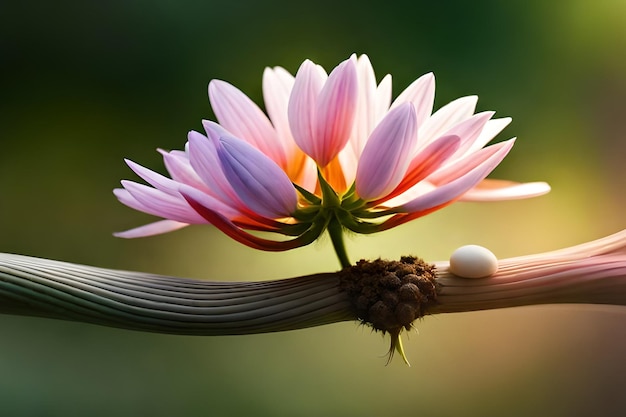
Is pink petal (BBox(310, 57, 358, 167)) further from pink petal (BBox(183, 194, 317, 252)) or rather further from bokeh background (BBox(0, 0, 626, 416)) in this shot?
bokeh background (BBox(0, 0, 626, 416))

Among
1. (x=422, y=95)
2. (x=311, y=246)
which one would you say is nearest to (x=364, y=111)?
(x=422, y=95)

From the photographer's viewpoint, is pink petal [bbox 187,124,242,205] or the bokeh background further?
the bokeh background

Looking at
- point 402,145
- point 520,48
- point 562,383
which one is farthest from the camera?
point 520,48

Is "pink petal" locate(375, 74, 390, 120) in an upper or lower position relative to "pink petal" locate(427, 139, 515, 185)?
upper

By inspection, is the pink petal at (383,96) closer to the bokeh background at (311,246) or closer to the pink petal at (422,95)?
the pink petal at (422,95)

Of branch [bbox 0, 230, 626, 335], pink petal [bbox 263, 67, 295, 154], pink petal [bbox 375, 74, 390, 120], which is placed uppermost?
pink petal [bbox 263, 67, 295, 154]

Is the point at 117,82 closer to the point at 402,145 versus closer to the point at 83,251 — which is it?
the point at 83,251

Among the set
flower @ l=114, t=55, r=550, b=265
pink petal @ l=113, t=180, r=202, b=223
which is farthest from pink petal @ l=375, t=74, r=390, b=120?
pink petal @ l=113, t=180, r=202, b=223

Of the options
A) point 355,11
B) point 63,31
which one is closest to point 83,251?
point 63,31
